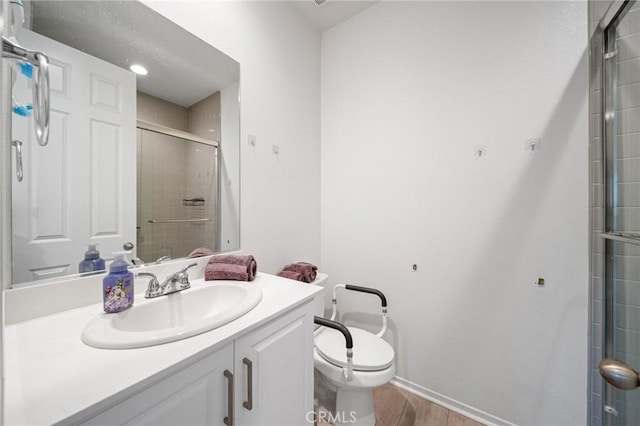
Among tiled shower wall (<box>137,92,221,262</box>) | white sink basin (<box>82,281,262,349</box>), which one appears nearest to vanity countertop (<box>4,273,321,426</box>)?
white sink basin (<box>82,281,262,349</box>)

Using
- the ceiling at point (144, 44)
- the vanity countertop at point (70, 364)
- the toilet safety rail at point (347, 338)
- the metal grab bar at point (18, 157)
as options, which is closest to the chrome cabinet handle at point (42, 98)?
the metal grab bar at point (18, 157)

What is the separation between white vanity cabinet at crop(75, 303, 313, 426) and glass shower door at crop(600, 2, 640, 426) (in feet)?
3.86

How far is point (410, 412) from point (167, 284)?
1473 millimetres

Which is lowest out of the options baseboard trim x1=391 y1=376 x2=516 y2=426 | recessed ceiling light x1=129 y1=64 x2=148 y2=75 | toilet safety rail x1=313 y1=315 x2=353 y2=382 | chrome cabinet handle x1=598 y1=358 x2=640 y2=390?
baseboard trim x1=391 y1=376 x2=516 y2=426

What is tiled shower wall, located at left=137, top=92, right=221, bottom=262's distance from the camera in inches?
43.3

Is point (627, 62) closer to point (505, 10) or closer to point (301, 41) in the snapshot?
point (505, 10)

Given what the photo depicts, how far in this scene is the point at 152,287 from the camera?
100 cm

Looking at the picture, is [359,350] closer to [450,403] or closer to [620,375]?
[450,403]

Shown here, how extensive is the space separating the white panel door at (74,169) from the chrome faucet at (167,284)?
0.19m

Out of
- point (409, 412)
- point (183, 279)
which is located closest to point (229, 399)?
point (183, 279)

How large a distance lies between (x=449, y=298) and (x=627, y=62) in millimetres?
1282

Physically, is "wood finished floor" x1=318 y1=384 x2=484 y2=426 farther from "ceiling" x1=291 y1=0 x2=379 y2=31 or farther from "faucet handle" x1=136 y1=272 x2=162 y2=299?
"ceiling" x1=291 y1=0 x2=379 y2=31

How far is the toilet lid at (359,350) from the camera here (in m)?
1.29

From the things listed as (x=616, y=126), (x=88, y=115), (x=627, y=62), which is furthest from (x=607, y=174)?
(x=88, y=115)
